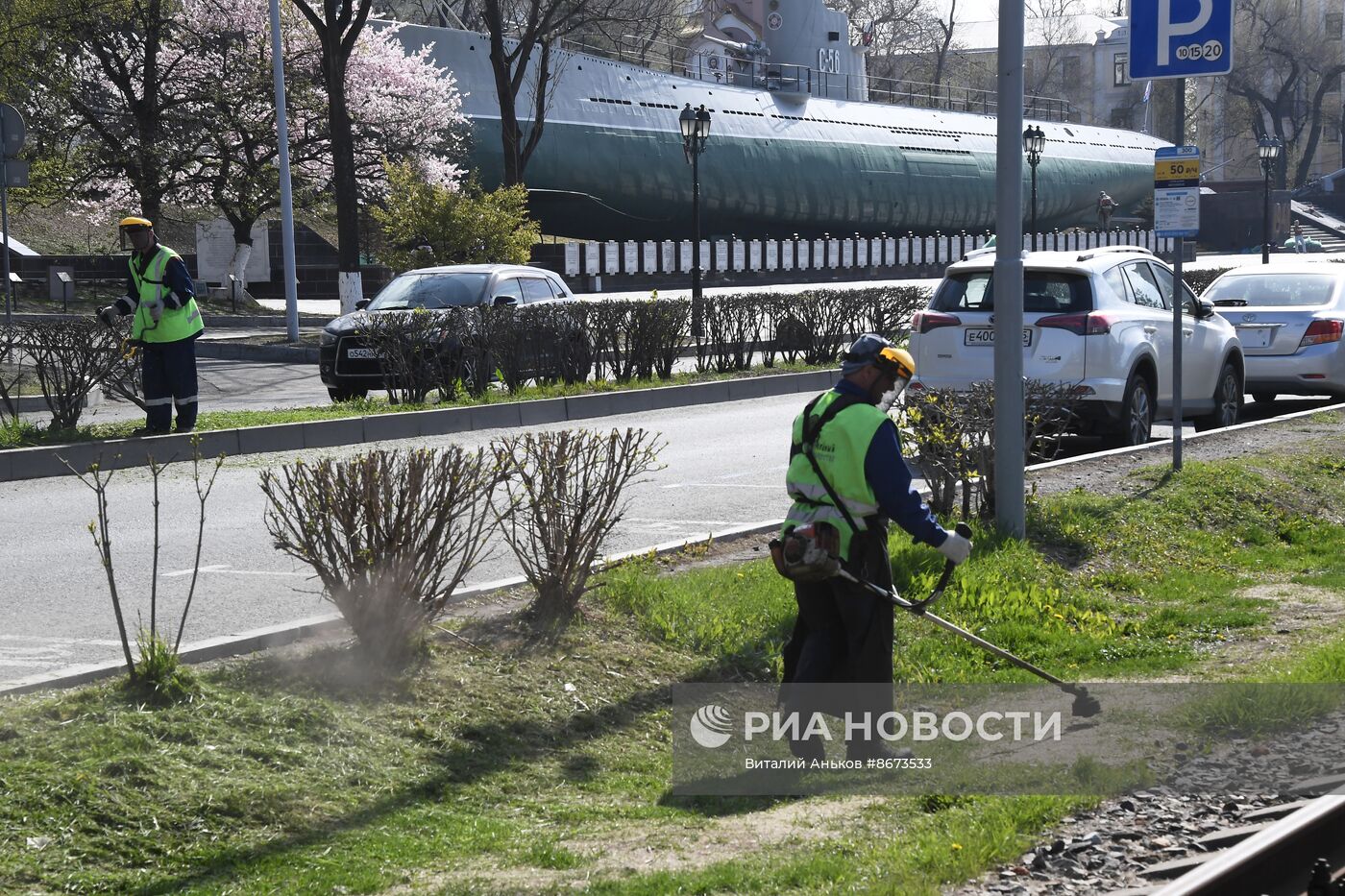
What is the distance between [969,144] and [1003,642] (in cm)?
6030

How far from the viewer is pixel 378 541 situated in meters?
6.23

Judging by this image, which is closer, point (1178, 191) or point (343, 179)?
point (1178, 191)

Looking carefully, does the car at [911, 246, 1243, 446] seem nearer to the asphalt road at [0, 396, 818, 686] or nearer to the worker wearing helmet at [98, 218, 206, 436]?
the asphalt road at [0, 396, 818, 686]

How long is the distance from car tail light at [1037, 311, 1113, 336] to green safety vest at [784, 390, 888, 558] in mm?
7457

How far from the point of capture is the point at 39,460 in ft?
40.9

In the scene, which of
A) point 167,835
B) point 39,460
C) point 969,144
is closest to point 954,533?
point 167,835

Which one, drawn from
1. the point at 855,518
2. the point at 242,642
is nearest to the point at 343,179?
the point at 242,642

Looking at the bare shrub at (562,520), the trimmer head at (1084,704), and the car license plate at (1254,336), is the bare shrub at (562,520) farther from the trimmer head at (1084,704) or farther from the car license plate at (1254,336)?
the car license plate at (1254,336)

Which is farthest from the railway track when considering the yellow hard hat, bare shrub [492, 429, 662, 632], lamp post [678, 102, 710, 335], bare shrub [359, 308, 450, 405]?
lamp post [678, 102, 710, 335]

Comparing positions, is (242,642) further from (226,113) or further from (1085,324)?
(226,113)

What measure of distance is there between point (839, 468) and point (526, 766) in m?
1.59

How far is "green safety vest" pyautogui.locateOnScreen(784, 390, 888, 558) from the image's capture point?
219 inches

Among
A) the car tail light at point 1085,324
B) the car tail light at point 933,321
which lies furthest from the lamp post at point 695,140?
the car tail light at point 1085,324

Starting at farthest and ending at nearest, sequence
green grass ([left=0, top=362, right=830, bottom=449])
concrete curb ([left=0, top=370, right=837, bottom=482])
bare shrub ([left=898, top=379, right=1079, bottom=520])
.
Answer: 1. green grass ([left=0, top=362, right=830, bottom=449])
2. concrete curb ([left=0, top=370, right=837, bottom=482])
3. bare shrub ([left=898, top=379, right=1079, bottom=520])
